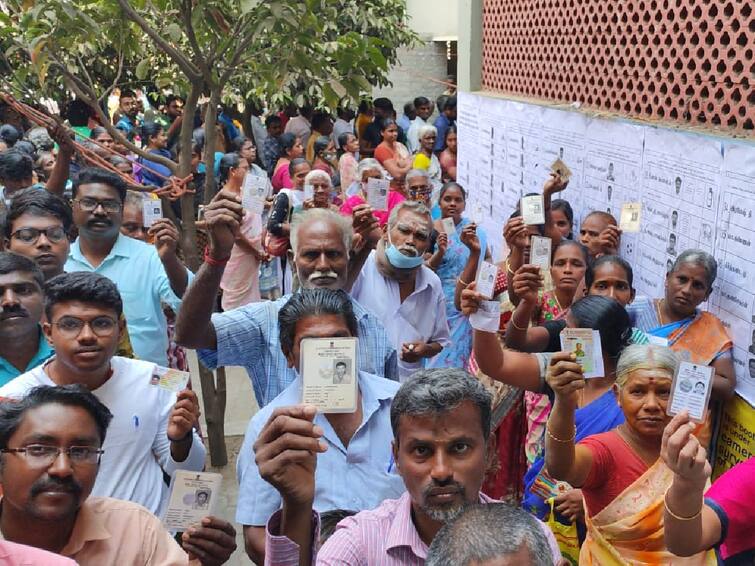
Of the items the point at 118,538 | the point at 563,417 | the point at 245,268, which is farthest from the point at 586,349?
the point at 245,268

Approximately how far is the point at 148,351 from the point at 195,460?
1.49m

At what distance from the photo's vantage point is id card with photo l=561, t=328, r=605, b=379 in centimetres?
283

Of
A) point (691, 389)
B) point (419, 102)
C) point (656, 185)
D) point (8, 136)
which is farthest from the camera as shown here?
point (419, 102)

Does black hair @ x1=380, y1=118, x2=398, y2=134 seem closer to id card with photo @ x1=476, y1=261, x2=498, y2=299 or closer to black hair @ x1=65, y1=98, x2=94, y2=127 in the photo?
black hair @ x1=65, y1=98, x2=94, y2=127

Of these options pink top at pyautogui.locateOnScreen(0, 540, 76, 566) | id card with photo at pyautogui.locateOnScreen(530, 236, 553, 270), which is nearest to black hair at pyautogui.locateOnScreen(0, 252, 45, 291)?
pink top at pyautogui.locateOnScreen(0, 540, 76, 566)

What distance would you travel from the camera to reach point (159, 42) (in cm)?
443

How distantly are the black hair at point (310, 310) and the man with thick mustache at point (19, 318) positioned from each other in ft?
4.22

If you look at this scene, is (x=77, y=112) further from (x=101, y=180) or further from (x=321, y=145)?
(x=101, y=180)

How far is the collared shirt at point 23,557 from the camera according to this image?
1.65 metres

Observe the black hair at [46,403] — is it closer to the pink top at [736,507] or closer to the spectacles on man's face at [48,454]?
the spectacles on man's face at [48,454]

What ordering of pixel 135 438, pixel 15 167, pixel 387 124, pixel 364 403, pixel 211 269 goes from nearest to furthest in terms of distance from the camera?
1. pixel 364 403
2. pixel 135 438
3. pixel 211 269
4. pixel 15 167
5. pixel 387 124

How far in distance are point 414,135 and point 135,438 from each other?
9826mm

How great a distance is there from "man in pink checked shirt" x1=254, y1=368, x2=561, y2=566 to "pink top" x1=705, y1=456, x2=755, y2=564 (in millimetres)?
745

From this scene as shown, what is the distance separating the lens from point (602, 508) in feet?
9.33
